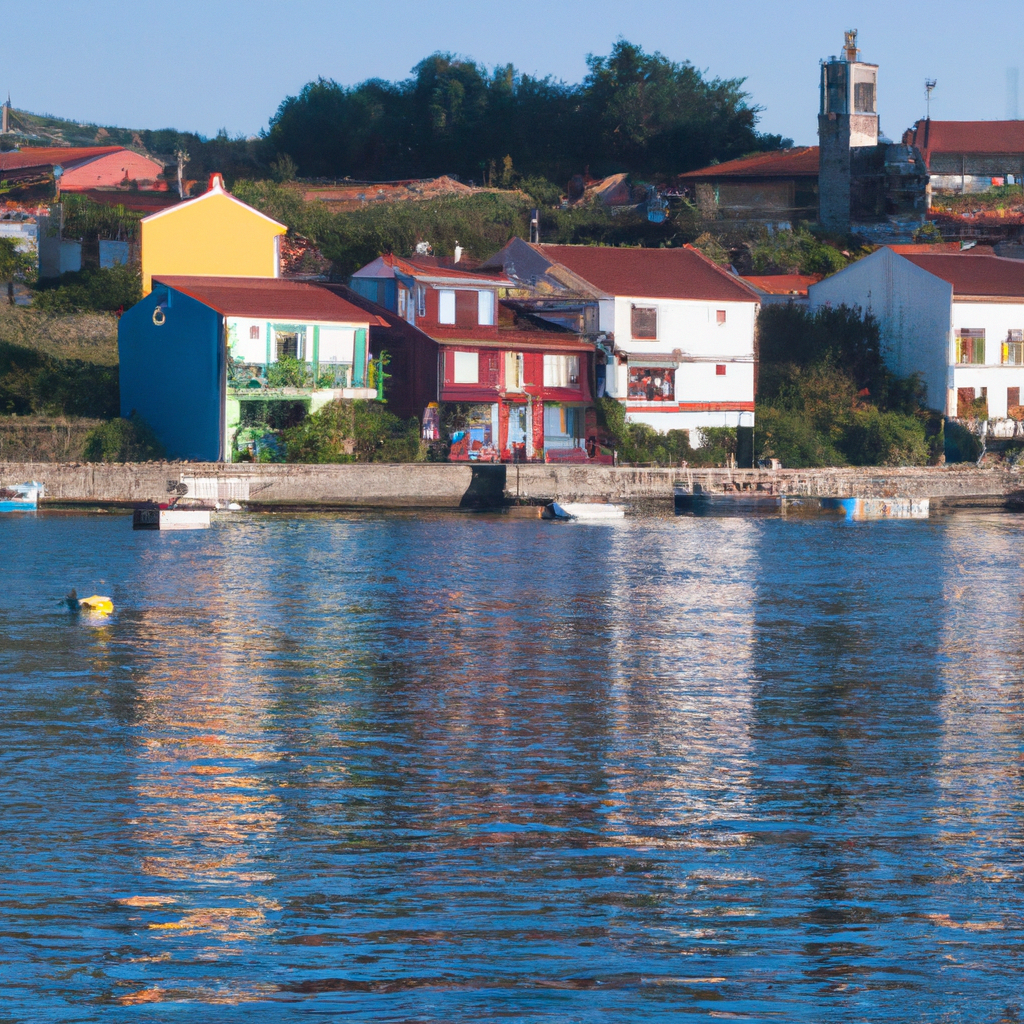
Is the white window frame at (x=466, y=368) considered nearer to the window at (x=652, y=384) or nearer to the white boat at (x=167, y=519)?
the window at (x=652, y=384)

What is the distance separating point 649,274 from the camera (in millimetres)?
67125

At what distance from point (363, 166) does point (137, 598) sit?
72.7 metres

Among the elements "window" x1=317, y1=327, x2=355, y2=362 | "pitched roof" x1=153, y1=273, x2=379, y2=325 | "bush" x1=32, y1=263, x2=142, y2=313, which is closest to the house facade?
"pitched roof" x1=153, y1=273, x2=379, y2=325

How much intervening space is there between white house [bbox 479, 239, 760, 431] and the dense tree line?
32.0 metres

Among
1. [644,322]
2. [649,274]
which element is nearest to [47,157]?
[649,274]

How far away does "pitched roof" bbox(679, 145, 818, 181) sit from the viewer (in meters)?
88.9

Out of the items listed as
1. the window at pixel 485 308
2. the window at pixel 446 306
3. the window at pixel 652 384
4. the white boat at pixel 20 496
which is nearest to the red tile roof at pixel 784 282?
the window at pixel 652 384

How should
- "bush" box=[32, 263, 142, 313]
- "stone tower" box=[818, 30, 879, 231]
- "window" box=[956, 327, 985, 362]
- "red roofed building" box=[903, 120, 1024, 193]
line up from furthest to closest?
1. "red roofed building" box=[903, 120, 1024, 193]
2. "stone tower" box=[818, 30, 879, 231]
3. "window" box=[956, 327, 985, 362]
4. "bush" box=[32, 263, 142, 313]

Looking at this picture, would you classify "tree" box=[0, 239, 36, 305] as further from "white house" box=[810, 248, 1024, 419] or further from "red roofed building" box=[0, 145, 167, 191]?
"white house" box=[810, 248, 1024, 419]

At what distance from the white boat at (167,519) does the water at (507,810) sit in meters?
15.5

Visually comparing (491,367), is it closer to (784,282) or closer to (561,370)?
(561,370)

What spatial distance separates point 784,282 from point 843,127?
14684mm

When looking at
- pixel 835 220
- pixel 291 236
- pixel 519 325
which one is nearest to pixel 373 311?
pixel 519 325

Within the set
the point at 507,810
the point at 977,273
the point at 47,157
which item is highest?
the point at 47,157
